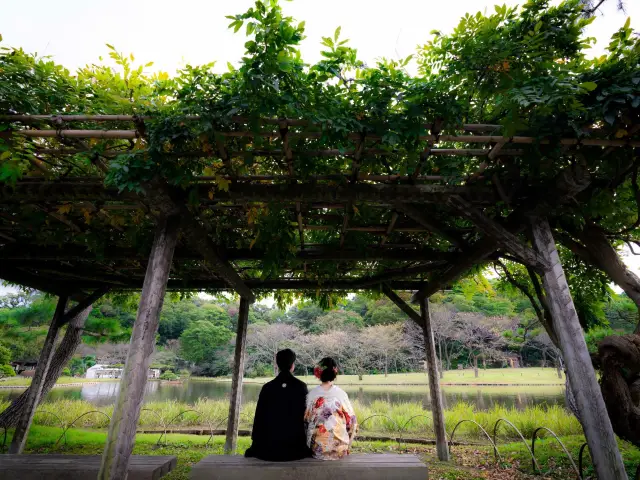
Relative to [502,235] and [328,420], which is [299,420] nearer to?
[328,420]

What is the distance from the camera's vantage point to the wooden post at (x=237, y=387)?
5003 mm

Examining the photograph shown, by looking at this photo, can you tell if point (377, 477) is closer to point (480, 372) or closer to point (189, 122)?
point (189, 122)

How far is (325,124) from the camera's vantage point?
2020 mm

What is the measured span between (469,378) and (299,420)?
62.8 ft

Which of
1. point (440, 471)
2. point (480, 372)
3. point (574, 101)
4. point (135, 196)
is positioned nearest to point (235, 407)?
point (440, 471)

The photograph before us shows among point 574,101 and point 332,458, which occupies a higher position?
point 574,101

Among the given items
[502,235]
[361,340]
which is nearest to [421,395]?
[361,340]

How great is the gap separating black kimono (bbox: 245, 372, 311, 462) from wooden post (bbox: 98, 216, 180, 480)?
0.78m

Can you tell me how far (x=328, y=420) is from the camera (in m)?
2.53

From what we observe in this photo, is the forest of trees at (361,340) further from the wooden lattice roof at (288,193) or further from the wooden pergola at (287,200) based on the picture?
the wooden pergola at (287,200)

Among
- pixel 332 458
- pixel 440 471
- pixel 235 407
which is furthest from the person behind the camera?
pixel 235 407

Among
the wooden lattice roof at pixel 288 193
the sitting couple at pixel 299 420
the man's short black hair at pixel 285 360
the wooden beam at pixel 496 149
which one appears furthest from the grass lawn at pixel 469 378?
the wooden beam at pixel 496 149

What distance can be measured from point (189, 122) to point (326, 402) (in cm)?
203

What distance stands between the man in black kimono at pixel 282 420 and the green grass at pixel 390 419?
139 inches
